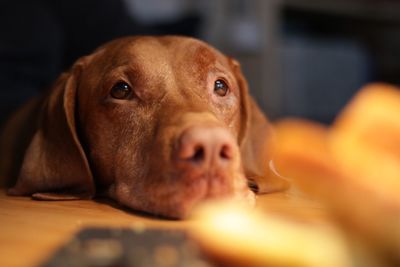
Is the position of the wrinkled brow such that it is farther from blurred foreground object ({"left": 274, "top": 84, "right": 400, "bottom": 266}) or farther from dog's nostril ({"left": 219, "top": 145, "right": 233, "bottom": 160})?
blurred foreground object ({"left": 274, "top": 84, "right": 400, "bottom": 266})

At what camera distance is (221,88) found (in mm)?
1817

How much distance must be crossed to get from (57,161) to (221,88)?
57cm

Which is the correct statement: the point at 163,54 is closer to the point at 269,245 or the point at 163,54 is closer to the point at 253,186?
the point at 253,186

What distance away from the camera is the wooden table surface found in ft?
2.87

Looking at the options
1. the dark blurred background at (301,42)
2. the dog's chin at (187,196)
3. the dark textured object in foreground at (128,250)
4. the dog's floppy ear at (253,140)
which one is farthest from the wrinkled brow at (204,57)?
the dark blurred background at (301,42)

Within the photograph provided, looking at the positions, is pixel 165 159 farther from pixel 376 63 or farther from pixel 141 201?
pixel 376 63

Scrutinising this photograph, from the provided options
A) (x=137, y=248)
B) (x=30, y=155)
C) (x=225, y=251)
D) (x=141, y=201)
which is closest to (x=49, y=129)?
(x=30, y=155)

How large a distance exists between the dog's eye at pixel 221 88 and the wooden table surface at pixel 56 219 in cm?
40

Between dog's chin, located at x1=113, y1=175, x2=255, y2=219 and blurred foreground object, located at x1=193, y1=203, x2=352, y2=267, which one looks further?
dog's chin, located at x1=113, y1=175, x2=255, y2=219

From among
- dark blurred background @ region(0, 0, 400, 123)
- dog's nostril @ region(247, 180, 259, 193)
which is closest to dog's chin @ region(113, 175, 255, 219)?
dog's nostril @ region(247, 180, 259, 193)

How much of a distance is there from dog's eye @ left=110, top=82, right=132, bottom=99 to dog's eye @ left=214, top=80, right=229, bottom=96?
0.28 meters

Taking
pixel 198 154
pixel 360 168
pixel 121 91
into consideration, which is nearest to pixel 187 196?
pixel 198 154

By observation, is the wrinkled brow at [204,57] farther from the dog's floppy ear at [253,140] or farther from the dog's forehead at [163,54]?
the dog's floppy ear at [253,140]

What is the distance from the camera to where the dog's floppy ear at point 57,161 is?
162 cm
